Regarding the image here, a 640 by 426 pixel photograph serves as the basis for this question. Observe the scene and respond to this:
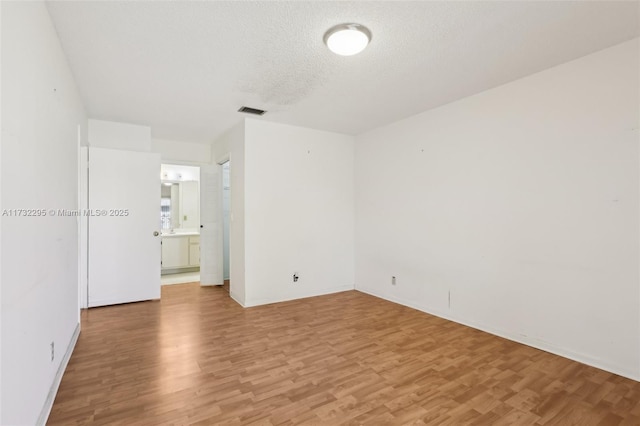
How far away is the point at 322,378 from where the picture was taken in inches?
93.4

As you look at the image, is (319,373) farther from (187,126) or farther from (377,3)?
(187,126)

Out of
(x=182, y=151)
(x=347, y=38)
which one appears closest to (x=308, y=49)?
(x=347, y=38)

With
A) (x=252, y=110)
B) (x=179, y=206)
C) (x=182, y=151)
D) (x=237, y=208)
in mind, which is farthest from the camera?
(x=179, y=206)

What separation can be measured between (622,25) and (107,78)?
428cm

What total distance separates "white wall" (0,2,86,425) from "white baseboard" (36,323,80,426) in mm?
13

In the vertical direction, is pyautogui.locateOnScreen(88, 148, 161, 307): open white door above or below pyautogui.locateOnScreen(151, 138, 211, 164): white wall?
below

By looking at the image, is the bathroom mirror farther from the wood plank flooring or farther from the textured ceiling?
the wood plank flooring

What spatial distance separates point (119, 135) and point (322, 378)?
4370 mm

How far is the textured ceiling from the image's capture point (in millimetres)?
2002

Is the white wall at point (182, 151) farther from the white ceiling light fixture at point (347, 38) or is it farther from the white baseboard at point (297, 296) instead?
the white ceiling light fixture at point (347, 38)

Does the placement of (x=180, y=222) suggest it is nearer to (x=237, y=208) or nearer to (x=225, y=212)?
(x=225, y=212)

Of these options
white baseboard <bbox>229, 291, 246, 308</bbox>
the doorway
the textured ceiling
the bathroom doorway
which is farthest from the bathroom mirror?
the textured ceiling

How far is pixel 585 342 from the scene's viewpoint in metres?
2.62

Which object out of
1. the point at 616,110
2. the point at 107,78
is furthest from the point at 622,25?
the point at 107,78
